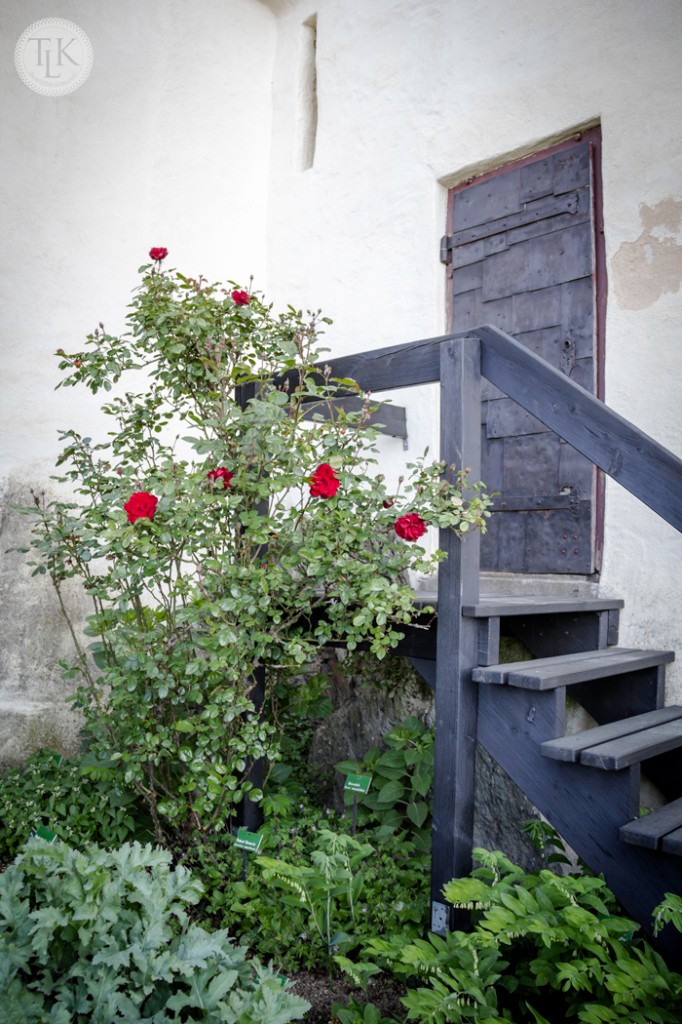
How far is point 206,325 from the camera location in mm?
2662

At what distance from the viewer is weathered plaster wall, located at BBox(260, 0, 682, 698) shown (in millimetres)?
3100

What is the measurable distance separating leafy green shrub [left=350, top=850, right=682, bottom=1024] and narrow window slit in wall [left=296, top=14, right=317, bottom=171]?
4.38 meters

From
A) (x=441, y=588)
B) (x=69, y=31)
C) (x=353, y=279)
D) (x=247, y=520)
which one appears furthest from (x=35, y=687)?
(x=69, y=31)

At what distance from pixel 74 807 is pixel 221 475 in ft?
5.20

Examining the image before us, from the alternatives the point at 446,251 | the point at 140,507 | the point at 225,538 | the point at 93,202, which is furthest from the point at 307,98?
the point at 140,507

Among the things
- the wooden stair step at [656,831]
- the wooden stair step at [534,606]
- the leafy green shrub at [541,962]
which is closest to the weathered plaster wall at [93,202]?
the wooden stair step at [534,606]

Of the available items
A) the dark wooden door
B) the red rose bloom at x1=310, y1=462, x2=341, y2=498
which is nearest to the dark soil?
the red rose bloom at x1=310, y1=462, x2=341, y2=498

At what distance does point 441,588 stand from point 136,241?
305cm

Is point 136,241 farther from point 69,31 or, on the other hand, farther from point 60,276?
point 69,31

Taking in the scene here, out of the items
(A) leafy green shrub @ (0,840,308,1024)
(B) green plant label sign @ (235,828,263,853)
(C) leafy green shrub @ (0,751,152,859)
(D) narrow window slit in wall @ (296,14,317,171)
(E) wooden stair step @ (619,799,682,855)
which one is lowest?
(C) leafy green shrub @ (0,751,152,859)

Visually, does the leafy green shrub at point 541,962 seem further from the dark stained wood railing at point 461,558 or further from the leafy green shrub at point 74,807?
the leafy green shrub at point 74,807

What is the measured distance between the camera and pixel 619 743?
7.25ft

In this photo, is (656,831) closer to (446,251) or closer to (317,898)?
(317,898)

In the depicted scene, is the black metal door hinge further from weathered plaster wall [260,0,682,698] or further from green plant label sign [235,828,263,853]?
green plant label sign [235,828,263,853]
